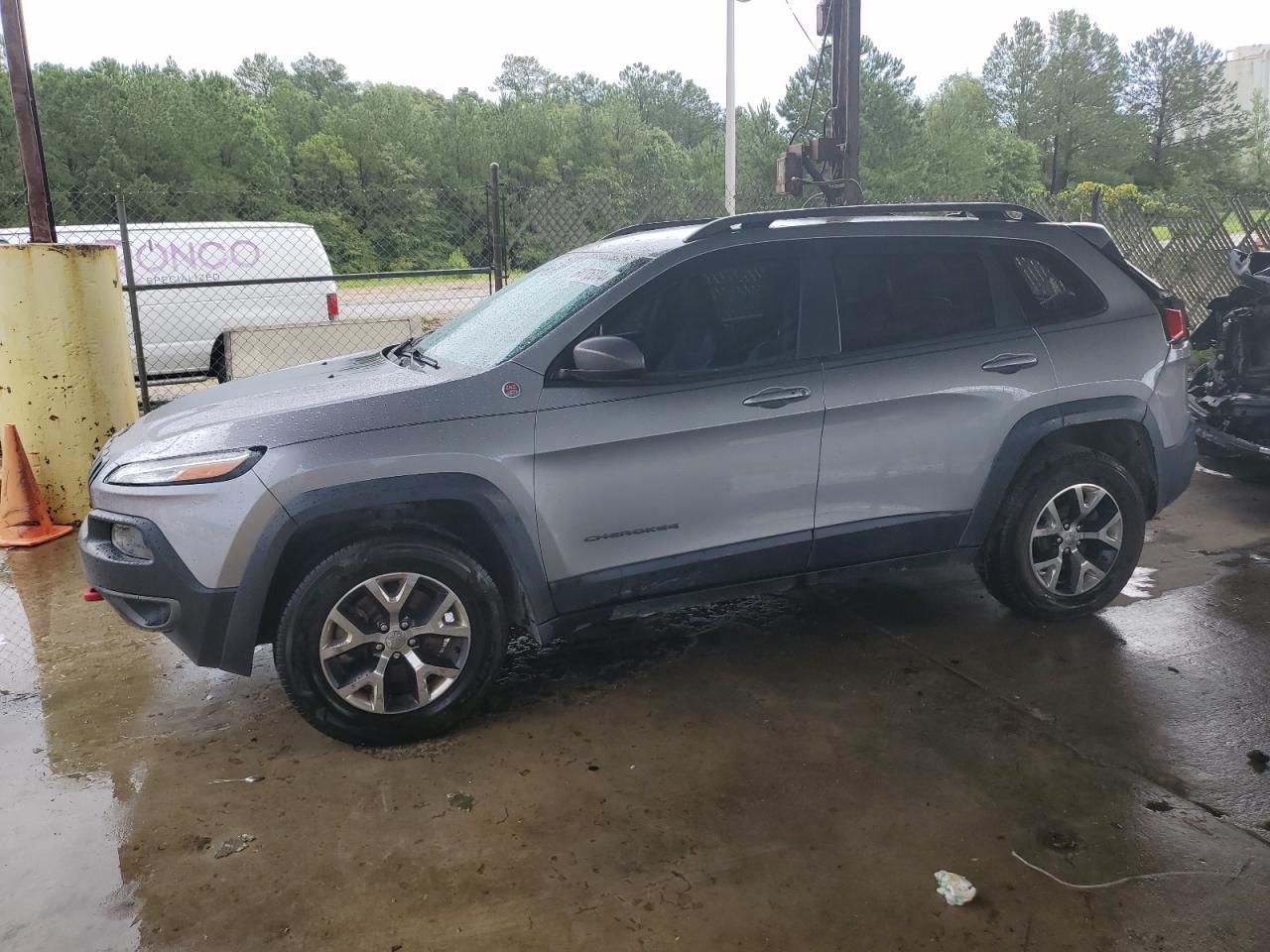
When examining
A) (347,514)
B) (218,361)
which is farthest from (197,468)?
(218,361)

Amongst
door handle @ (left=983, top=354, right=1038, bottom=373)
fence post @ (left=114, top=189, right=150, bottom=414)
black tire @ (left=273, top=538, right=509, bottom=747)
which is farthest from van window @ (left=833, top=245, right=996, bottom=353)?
fence post @ (left=114, top=189, right=150, bottom=414)

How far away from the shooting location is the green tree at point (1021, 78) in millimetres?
74625

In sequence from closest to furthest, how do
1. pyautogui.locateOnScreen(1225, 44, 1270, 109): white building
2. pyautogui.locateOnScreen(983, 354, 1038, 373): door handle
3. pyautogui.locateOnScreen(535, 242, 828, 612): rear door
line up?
pyautogui.locateOnScreen(535, 242, 828, 612): rear door < pyautogui.locateOnScreen(983, 354, 1038, 373): door handle < pyautogui.locateOnScreen(1225, 44, 1270, 109): white building

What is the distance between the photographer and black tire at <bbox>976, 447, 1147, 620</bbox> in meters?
4.37

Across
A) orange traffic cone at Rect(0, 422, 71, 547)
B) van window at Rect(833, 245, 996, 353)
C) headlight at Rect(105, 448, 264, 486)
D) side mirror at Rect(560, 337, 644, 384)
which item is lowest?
orange traffic cone at Rect(0, 422, 71, 547)

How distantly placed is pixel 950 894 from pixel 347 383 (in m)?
2.69

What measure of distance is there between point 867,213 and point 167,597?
10.3ft

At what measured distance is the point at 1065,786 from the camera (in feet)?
10.7

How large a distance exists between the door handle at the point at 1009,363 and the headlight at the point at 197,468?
287 centimetres

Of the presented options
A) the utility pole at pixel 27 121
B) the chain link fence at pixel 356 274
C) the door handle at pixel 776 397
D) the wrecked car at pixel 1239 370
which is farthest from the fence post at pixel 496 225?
the wrecked car at pixel 1239 370

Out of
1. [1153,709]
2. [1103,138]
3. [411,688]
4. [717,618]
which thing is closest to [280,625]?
[411,688]

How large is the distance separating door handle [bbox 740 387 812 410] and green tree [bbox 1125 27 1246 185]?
7723 centimetres

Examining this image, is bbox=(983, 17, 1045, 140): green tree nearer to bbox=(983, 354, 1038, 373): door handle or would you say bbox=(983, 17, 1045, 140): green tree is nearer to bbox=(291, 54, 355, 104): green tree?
bbox=(291, 54, 355, 104): green tree

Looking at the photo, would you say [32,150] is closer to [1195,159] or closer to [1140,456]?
[1140,456]
